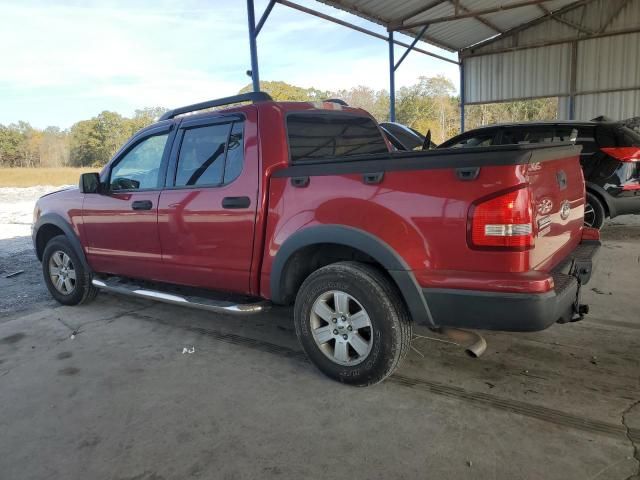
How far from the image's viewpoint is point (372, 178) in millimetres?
2918

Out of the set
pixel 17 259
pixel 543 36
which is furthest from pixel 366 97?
pixel 17 259

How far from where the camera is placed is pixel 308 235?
126 inches

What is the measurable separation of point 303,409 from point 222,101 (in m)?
2.45

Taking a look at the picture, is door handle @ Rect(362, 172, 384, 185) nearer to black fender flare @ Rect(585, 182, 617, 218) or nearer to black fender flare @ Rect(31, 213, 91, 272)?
black fender flare @ Rect(31, 213, 91, 272)

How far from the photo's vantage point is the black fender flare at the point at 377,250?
2.85m

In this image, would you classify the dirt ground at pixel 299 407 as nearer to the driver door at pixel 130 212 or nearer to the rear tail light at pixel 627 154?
the driver door at pixel 130 212

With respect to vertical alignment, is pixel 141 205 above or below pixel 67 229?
above

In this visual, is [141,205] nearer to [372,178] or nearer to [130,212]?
[130,212]

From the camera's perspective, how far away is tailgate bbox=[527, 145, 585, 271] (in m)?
2.69

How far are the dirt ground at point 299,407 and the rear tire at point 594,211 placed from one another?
2.97 meters

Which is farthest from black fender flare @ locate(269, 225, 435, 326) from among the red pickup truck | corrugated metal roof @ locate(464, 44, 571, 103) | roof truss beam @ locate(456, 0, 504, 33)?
corrugated metal roof @ locate(464, 44, 571, 103)

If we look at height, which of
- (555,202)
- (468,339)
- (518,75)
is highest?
(518,75)

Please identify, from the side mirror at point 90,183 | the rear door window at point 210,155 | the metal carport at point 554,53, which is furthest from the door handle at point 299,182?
the metal carport at point 554,53

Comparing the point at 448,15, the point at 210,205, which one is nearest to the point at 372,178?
the point at 210,205
